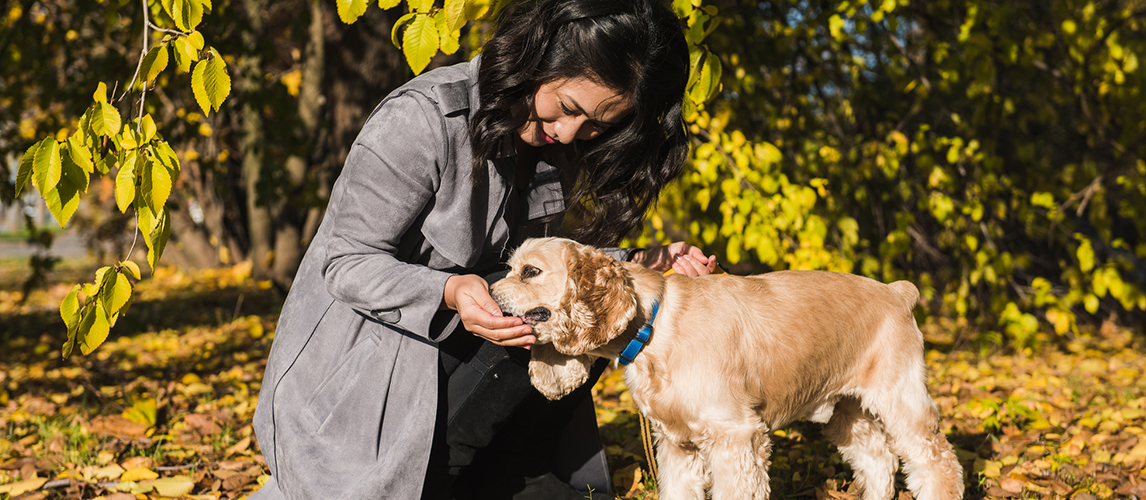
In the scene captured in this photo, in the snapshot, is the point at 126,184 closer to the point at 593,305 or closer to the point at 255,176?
the point at 593,305

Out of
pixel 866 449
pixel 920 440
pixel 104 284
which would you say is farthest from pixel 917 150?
pixel 104 284

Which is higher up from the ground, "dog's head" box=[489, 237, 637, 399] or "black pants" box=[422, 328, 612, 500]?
"dog's head" box=[489, 237, 637, 399]

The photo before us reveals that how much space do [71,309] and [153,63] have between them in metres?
0.71

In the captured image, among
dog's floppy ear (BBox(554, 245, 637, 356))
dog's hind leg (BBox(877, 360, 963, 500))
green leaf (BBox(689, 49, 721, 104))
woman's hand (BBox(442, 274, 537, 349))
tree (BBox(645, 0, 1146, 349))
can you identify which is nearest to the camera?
woman's hand (BBox(442, 274, 537, 349))

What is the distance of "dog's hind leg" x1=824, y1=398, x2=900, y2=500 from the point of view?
308 centimetres

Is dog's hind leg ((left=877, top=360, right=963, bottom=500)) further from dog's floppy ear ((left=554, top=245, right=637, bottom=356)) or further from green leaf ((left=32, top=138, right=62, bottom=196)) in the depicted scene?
green leaf ((left=32, top=138, right=62, bottom=196))

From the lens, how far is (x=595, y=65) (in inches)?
97.8

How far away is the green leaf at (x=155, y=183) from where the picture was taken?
205cm

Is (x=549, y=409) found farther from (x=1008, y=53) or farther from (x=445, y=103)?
(x=1008, y=53)

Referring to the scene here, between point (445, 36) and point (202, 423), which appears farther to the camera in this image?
point (202, 423)

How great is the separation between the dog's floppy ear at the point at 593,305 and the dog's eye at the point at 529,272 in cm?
13

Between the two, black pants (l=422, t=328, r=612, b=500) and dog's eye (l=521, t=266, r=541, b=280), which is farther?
black pants (l=422, t=328, r=612, b=500)

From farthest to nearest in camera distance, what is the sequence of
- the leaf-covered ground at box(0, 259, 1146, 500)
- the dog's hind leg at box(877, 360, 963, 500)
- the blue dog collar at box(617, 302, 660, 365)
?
the leaf-covered ground at box(0, 259, 1146, 500)
the dog's hind leg at box(877, 360, 963, 500)
the blue dog collar at box(617, 302, 660, 365)

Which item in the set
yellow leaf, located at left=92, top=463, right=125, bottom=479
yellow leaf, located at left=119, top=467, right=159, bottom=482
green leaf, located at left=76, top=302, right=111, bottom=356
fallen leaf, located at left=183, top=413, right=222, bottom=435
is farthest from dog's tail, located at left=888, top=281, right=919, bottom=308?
fallen leaf, located at left=183, top=413, right=222, bottom=435
